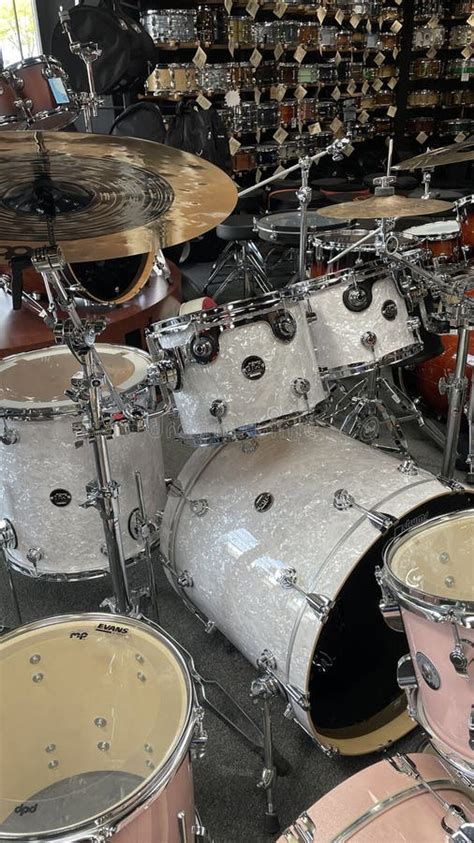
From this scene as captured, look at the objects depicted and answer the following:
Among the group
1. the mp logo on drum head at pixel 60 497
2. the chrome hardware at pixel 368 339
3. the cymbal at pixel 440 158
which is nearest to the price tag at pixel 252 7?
the cymbal at pixel 440 158

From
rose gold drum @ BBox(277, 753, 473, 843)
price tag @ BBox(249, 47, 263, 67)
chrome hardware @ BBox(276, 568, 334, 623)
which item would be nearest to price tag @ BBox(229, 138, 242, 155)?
price tag @ BBox(249, 47, 263, 67)

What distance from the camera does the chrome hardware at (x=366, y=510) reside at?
1396 millimetres

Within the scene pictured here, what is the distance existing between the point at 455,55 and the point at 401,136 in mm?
1006

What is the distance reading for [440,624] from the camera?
1027 mm

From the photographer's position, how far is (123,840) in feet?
2.90

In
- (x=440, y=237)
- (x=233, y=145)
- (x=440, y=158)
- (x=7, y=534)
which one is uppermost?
(x=440, y=158)

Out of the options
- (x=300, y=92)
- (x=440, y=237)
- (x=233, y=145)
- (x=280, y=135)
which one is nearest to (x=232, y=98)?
(x=233, y=145)

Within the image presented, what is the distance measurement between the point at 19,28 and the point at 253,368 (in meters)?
4.18

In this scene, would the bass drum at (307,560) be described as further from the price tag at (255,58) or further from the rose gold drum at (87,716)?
the price tag at (255,58)

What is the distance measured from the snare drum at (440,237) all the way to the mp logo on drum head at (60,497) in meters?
1.98

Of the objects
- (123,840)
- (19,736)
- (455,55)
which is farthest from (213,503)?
(455,55)

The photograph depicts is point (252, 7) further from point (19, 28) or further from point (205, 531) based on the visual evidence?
point (205, 531)

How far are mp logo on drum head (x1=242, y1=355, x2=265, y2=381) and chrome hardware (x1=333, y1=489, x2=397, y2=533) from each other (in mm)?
335

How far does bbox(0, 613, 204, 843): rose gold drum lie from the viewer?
1.06 m
